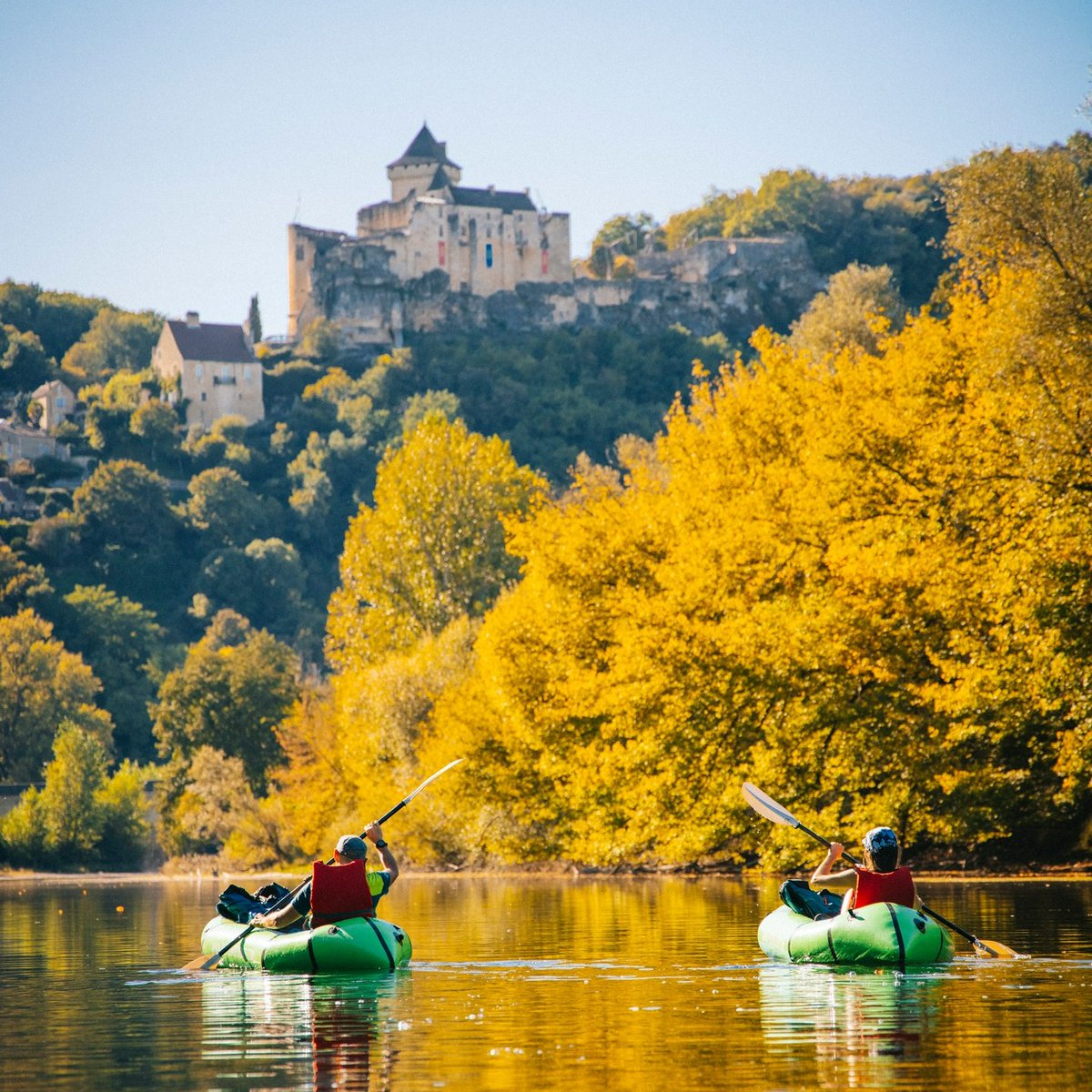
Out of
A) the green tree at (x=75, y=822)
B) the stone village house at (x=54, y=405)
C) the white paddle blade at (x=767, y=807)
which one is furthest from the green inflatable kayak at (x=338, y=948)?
the stone village house at (x=54, y=405)

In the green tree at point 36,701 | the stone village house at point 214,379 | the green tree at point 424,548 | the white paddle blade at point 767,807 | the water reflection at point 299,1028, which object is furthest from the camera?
the stone village house at point 214,379

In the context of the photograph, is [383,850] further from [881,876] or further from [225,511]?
[225,511]

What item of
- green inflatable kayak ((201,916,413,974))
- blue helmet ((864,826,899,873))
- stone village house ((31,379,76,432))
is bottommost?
green inflatable kayak ((201,916,413,974))

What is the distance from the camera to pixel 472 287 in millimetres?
197125

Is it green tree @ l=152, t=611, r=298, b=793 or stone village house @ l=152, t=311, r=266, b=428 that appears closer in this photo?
green tree @ l=152, t=611, r=298, b=793

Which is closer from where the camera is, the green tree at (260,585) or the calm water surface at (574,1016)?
the calm water surface at (574,1016)

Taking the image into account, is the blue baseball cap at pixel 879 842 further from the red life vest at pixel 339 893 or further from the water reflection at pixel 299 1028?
the red life vest at pixel 339 893

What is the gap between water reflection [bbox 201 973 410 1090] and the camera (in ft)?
47.2

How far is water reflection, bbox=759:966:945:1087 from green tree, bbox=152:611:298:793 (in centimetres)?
6182

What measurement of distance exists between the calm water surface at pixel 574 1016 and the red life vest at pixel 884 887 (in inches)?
29.6

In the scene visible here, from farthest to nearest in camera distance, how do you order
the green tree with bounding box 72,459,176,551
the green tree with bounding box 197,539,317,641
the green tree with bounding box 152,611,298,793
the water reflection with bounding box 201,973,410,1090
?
1. the green tree with bounding box 72,459,176,551
2. the green tree with bounding box 197,539,317,641
3. the green tree with bounding box 152,611,298,793
4. the water reflection with bounding box 201,973,410,1090

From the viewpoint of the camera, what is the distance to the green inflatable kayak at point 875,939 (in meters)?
19.8

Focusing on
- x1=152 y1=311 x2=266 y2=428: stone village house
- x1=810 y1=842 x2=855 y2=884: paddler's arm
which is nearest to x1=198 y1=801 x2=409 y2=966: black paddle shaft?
x1=810 y1=842 x2=855 y2=884: paddler's arm

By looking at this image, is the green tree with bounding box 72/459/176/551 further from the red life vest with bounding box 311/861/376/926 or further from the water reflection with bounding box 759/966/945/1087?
the water reflection with bounding box 759/966/945/1087
